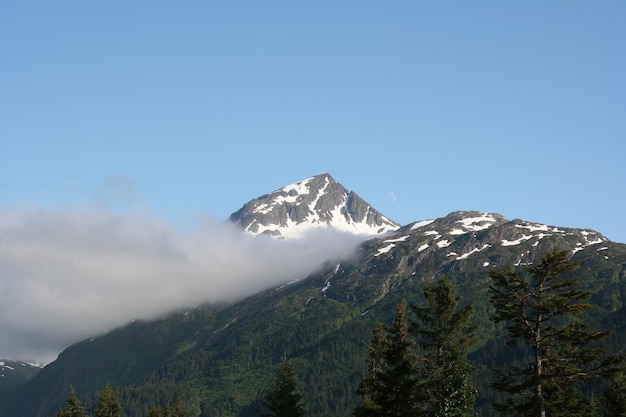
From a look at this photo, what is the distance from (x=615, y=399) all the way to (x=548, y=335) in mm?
29643

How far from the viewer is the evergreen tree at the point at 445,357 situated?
4419 cm

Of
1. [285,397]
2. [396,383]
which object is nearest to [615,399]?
[396,383]

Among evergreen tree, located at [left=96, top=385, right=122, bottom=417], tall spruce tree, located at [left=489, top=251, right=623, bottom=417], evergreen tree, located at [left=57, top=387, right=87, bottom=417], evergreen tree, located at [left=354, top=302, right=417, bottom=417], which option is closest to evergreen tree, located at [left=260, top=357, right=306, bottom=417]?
evergreen tree, located at [left=354, top=302, right=417, bottom=417]

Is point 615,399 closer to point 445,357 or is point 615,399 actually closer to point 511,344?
point 511,344

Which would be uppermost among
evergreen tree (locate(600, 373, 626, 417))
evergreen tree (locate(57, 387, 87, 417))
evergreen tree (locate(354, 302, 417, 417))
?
evergreen tree (locate(354, 302, 417, 417))

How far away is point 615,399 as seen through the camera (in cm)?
6544

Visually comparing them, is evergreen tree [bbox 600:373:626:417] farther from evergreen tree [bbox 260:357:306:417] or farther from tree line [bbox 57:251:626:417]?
evergreen tree [bbox 260:357:306:417]

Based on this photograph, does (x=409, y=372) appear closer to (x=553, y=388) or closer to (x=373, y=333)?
(x=553, y=388)

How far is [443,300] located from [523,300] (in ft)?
22.1

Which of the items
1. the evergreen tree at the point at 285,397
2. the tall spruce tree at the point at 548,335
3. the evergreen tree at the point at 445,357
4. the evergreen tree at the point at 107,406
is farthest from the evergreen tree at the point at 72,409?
the tall spruce tree at the point at 548,335

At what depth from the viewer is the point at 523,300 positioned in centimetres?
4153

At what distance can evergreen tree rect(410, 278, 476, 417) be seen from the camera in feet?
145

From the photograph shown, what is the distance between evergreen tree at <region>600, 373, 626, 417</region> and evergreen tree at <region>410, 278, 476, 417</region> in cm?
2649

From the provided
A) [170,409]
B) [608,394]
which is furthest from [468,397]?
[170,409]
